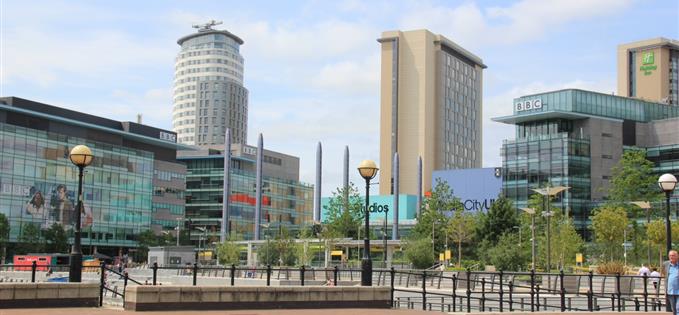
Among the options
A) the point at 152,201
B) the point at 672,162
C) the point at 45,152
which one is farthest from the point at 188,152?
the point at 672,162

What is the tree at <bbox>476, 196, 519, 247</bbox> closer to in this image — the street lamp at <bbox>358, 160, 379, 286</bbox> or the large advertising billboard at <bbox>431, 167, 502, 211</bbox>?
the large advertising billboard at <bbox>431, 167, 502, 211</bbox>

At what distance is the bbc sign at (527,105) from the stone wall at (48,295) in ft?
380

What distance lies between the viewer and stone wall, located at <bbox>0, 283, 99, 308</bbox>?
66.5 feet

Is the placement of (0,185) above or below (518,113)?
below

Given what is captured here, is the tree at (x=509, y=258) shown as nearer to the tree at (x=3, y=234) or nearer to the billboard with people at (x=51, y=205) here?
the tree at (x=3, y=234)

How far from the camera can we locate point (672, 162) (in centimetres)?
12644

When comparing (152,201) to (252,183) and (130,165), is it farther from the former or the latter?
(252,183)

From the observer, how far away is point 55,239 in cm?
11156

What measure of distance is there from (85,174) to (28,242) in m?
17.1

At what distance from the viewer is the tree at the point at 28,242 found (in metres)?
109

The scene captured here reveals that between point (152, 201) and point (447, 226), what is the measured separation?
60914mm

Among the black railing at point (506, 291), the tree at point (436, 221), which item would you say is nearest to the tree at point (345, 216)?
the tree at point (436, 221)

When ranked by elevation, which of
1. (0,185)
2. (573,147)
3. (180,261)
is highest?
(573,147)

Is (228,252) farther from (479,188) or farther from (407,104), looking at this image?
(407,104)
